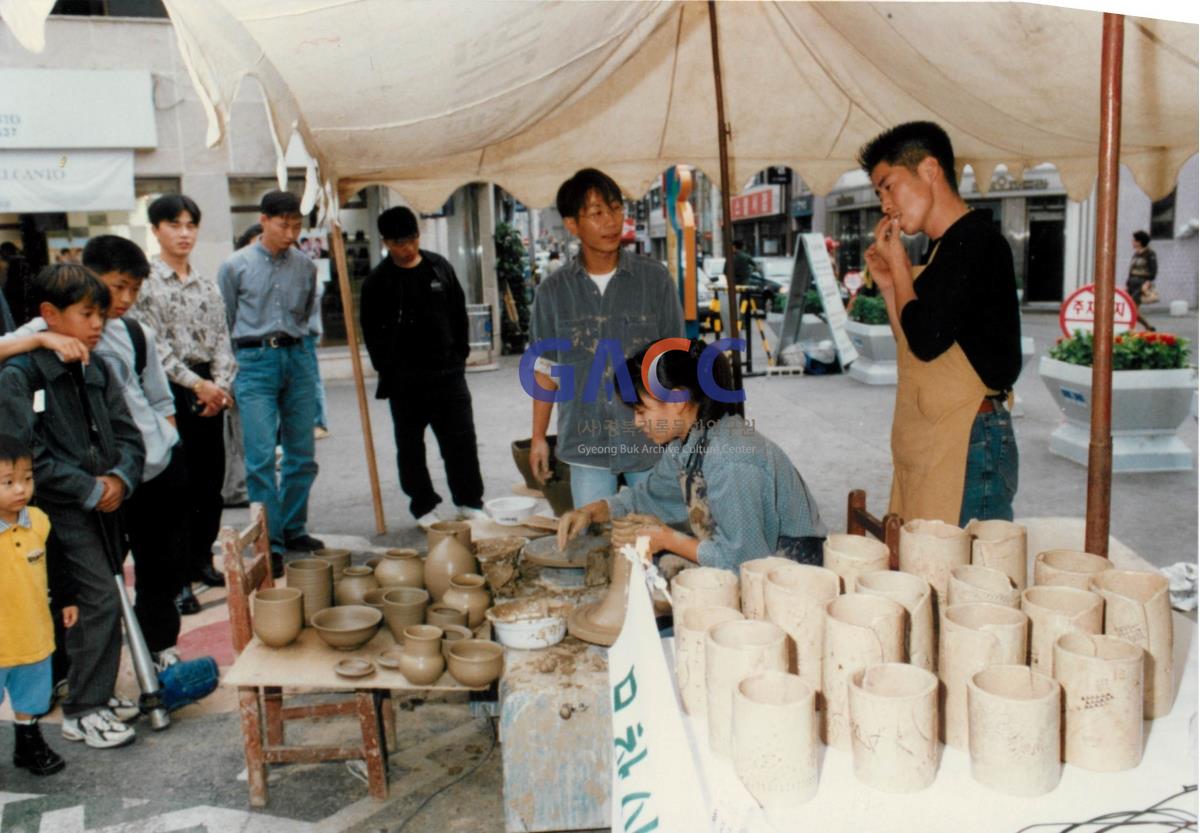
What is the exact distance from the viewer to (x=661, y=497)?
253 centimetres

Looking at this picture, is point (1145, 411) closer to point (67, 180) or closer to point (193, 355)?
point (193, 355)

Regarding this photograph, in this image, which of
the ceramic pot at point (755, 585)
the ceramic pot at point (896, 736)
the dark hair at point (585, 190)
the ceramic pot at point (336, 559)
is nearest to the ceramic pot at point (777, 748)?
the ceramic pot at point (896, 736)

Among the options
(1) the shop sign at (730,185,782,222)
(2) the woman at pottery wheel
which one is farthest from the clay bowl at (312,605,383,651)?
(1) the shop sign at (730,185,782,222)

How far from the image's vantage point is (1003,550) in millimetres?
1664

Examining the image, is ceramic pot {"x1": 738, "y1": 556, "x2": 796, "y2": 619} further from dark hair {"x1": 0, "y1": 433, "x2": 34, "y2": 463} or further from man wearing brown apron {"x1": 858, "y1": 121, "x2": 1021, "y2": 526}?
dark hair {"x1": 0, "y1": 433, "x2": 34, "y2": 463}

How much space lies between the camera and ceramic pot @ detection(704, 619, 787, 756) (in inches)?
52.8

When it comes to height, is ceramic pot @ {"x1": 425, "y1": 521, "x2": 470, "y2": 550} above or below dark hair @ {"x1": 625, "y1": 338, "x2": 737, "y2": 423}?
below

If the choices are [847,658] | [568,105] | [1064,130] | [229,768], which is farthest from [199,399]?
[1064,130]

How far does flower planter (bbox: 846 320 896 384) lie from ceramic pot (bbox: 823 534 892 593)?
7.92m

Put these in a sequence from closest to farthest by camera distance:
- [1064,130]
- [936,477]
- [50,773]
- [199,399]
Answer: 1. [936,477]
2. [50,773]
3. [1064,130]
4. [199,399]

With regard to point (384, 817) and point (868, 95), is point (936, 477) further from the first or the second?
point (868, 95)

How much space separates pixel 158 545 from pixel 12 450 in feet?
3.02

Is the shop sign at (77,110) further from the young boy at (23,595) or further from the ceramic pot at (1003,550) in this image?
the ceramic pot at (1003,550)

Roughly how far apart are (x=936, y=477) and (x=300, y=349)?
10.4 feet
